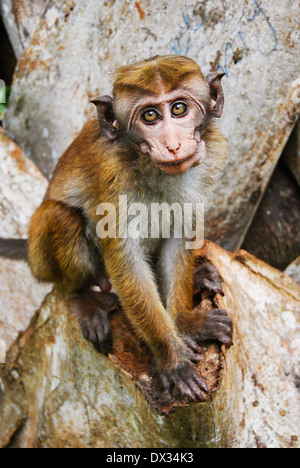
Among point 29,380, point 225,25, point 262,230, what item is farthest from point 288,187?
point 29,380

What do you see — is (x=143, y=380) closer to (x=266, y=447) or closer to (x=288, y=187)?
(x=266, y=447)

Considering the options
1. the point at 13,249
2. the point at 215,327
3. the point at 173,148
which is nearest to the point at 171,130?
the point at 173,148

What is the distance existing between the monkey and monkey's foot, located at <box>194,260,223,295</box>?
2 centimetres

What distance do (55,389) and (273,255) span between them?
8.66 ft

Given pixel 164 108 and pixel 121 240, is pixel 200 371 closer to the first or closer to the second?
pixel 121 240

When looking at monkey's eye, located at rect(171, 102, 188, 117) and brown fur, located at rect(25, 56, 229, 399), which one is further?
brown fur, located at rect(25, 56, 229, 399)

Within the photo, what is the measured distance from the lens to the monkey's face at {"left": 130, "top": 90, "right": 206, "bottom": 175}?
2.92 metres

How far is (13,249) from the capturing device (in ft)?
15.3

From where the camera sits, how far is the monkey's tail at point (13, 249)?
4.64 meters

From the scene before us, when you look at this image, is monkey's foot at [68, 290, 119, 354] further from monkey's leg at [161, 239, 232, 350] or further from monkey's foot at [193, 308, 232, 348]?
monkey's foot at [193, 308, 232, 348]

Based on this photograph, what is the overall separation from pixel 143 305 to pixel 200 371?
0.55 m

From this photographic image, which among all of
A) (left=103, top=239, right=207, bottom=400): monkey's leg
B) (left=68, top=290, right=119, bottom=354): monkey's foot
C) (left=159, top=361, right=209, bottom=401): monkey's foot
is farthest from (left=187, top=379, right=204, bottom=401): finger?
(left=68, top=290, right=119, bottom=354): monkey's foot

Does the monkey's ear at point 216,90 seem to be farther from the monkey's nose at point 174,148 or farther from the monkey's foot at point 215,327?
the monkey's foot at point 215,327

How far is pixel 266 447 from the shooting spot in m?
3.92
